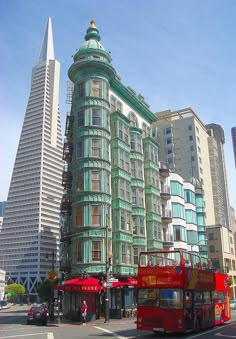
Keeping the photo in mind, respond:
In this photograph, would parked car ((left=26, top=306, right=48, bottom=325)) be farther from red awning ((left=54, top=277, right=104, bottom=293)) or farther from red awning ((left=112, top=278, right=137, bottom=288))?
red awning ((left=112, top=278, right=137, bottom=288))

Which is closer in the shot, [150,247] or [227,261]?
[150,247]

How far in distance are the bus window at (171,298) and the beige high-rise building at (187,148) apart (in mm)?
86745

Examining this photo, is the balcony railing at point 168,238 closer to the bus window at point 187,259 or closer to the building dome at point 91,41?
the building dome at point 91,41

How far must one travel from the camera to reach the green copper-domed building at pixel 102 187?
38281 millimetres

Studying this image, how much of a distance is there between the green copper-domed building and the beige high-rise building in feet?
194

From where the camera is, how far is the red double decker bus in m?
20.8

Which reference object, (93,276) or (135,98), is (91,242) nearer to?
(93,276)

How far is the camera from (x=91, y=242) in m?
38.0

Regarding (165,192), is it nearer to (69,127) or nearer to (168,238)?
(168,238)

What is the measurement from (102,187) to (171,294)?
783 inches

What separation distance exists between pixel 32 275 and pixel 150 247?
164433 mm

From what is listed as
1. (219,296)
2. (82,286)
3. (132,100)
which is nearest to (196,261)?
(219,296)

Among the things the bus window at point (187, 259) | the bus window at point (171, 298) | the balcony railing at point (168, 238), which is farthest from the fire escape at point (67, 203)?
the bus window at point (171, 298)

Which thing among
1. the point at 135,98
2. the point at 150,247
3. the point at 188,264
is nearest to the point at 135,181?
the point at 150,247
